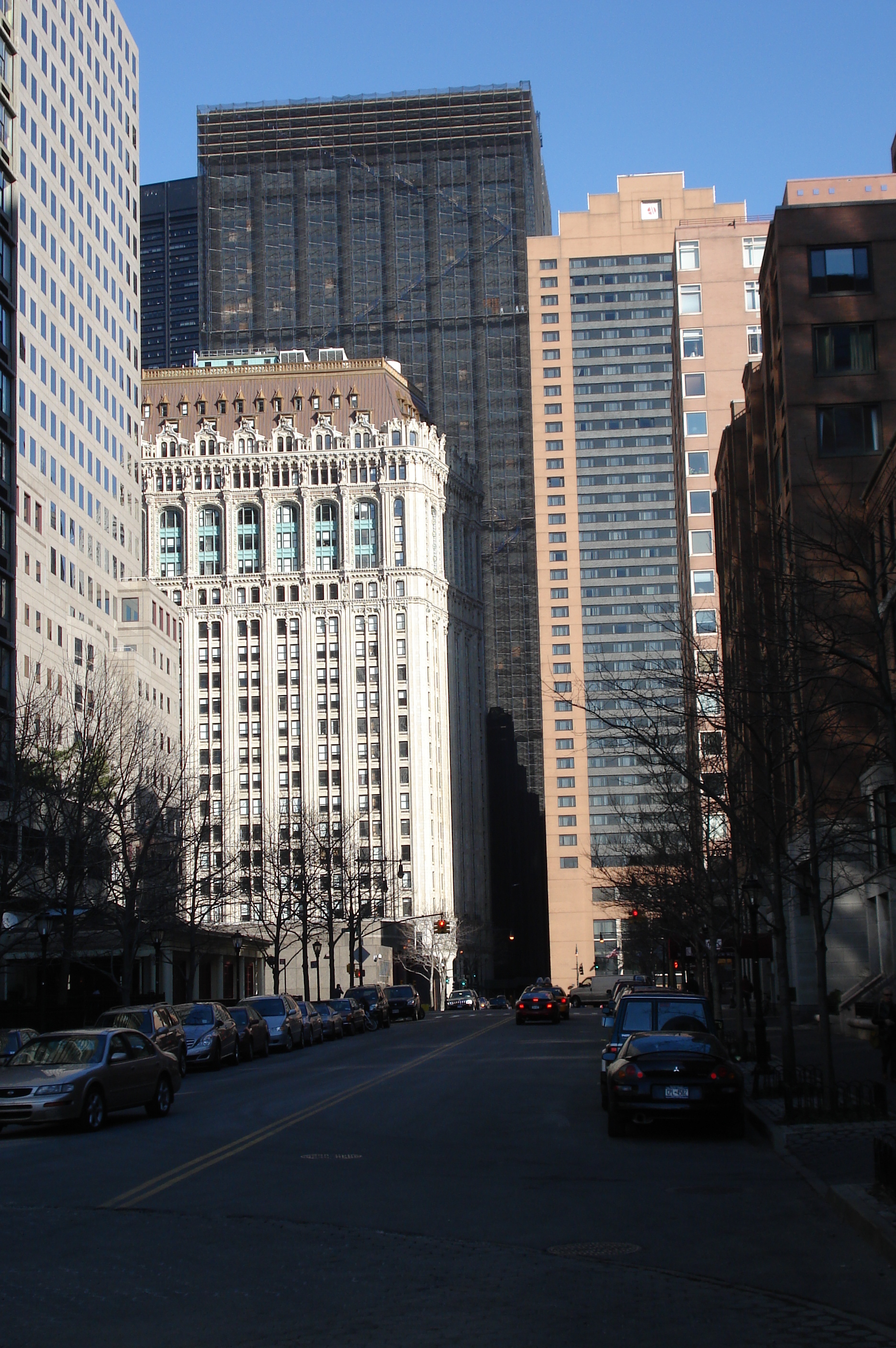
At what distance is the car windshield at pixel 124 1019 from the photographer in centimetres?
3147

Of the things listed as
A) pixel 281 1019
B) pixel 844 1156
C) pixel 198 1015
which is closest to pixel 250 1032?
pixel 198 1015

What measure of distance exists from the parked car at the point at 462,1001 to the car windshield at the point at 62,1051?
283ft

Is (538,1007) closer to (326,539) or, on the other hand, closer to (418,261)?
(326,539)

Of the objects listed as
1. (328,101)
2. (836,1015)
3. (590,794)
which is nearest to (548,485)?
(590,794)

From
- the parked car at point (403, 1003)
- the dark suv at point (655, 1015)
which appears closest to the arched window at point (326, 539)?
the parked car at point (403, 1003)

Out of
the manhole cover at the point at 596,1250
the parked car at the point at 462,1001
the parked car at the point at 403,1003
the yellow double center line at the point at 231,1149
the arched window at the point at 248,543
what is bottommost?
the parked car at the point at 462,1001

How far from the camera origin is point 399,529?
468 feet

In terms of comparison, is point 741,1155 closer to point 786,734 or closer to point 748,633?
point 748,633

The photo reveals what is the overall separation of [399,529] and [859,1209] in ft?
434

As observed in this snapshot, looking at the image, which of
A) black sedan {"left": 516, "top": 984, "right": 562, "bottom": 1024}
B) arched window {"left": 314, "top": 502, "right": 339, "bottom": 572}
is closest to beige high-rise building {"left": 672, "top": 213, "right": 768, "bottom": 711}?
black sedan {"left": 516, "top": 984, "right": 562, "bottom": 1024}

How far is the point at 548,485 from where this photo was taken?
16162 cm

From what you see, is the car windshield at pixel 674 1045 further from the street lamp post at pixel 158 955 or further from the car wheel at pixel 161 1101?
the street lamp post at pixel 158 955

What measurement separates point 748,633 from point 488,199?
6746 inches

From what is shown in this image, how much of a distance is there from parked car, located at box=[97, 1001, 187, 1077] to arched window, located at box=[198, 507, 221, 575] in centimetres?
11311
